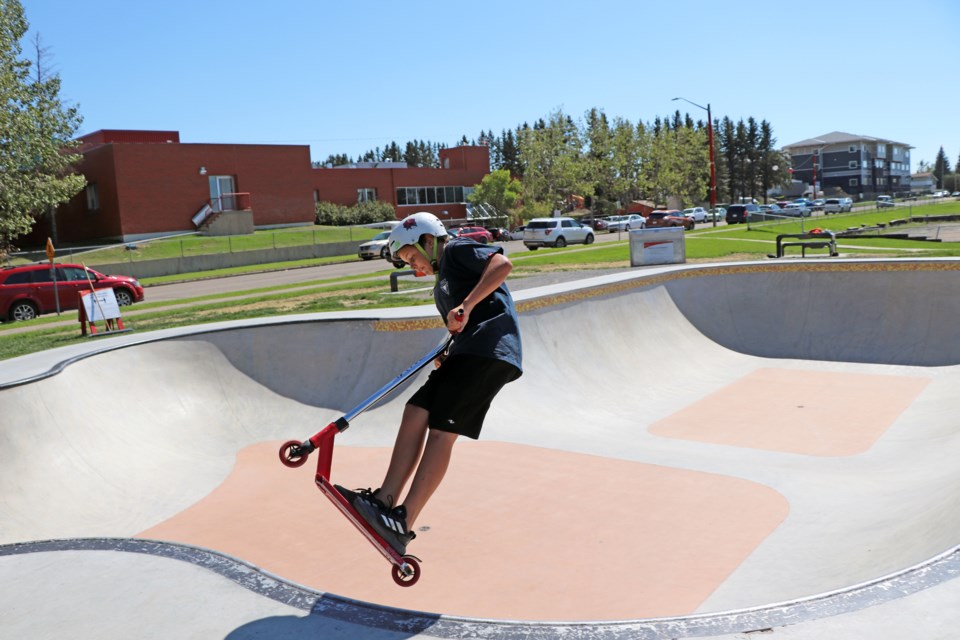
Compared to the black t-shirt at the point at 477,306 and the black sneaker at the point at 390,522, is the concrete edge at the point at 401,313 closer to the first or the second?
the black sneaker at the point at 390,522

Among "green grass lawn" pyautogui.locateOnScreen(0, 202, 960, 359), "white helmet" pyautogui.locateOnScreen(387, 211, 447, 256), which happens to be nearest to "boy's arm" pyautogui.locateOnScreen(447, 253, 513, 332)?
"white helmet" pyautogui.locateOnScreen(387, 211, 447, 256)

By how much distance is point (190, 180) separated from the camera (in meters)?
46.0

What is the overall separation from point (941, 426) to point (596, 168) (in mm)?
72251

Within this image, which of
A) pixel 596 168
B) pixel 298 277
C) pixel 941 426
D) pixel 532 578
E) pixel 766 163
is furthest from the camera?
pixel 766 163

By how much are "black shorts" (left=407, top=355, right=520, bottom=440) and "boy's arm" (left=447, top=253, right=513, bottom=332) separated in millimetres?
211

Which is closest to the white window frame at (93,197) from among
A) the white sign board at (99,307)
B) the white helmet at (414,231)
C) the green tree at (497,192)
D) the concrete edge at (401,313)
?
the green tree at (497,192)

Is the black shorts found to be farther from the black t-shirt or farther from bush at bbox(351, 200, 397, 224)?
bush at bbox(351, 200, 397, 224)

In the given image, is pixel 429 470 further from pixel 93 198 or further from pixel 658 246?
pixel 93 198

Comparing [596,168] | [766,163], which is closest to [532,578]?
[596,168]

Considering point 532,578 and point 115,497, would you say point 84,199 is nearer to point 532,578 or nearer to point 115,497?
point 115,497

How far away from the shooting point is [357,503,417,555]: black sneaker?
3.66 meters

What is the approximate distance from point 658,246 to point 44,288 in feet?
56.2

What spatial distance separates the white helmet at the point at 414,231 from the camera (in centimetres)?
404

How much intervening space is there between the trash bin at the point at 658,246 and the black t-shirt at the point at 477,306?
54.0 feet
